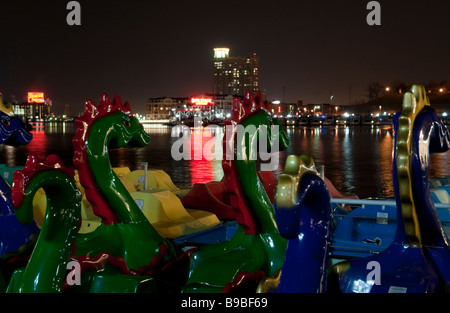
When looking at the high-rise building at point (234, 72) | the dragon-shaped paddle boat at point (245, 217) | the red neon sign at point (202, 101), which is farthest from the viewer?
the high-rise building at point (234, 72)

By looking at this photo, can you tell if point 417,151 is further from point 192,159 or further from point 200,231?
point 192,159

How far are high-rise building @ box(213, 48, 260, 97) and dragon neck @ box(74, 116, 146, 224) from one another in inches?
7294

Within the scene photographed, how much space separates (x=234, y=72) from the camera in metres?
193

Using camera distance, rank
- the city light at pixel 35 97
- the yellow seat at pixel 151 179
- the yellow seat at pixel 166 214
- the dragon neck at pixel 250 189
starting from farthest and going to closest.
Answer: the city light at pixel 35 97
the yellow seat at pixel 151 179
the yellow seat at pixel 166 214
the dragon neck at pixel 250 189

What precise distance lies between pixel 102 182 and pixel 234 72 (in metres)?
189

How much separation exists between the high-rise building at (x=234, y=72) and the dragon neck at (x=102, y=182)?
185 meters

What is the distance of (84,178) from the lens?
642cm

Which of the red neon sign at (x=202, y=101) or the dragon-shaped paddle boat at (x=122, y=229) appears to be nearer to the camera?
the dragon-shaped paddle boat at (x=122, y=229)

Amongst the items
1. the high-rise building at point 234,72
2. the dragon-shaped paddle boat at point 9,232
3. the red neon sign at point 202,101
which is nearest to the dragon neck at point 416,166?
the dragon-shaped paddle boat at point 9,232

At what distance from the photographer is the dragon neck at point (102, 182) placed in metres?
6.41

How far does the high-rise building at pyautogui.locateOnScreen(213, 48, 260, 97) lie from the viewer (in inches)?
7530

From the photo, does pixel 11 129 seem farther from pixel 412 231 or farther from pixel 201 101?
pixel 201 101

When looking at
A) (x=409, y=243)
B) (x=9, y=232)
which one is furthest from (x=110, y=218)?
(x=409, y=243)

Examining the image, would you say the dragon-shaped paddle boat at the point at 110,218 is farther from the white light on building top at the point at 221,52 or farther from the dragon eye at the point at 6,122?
the white light on building top at the point at 221,52
